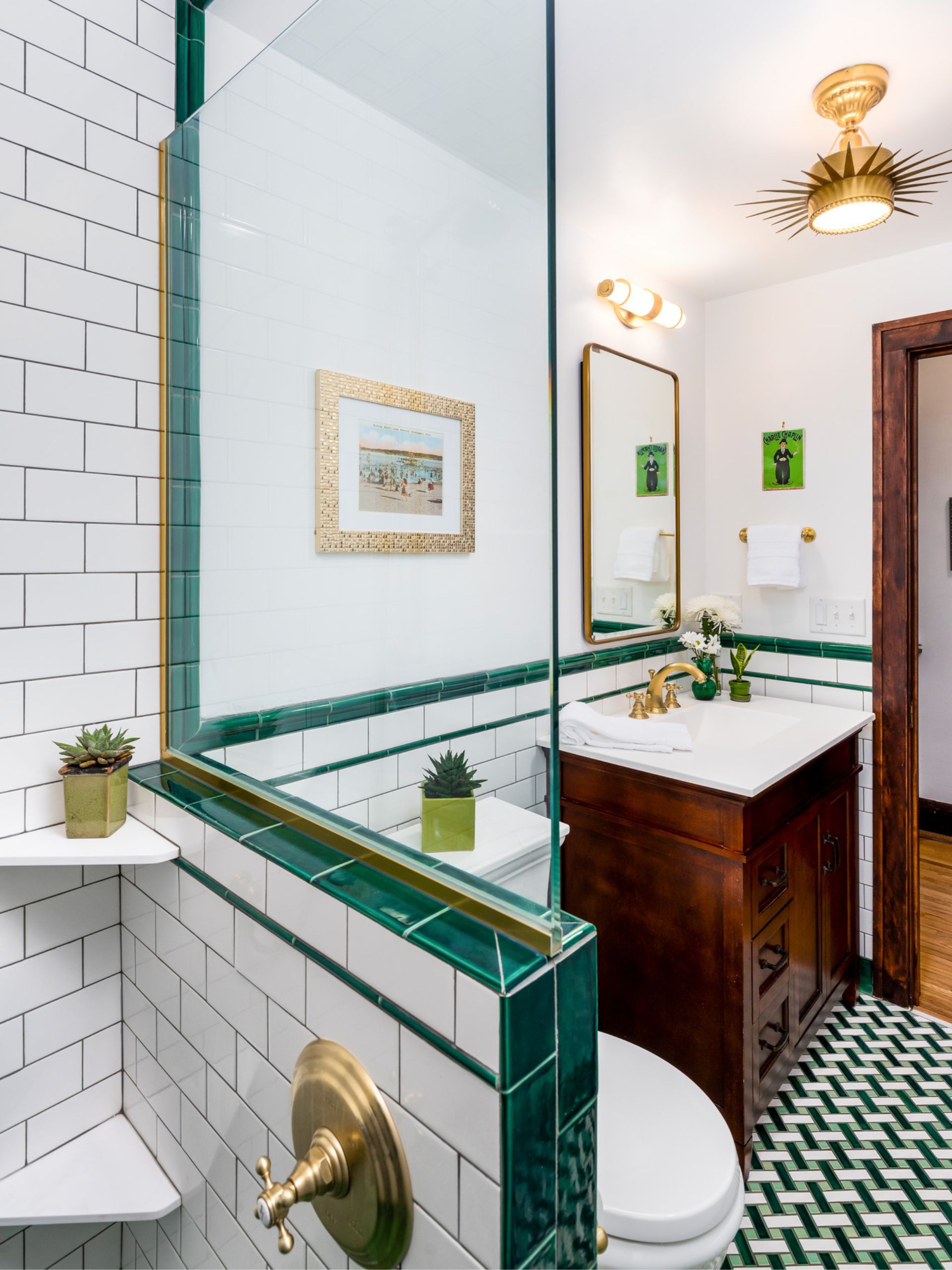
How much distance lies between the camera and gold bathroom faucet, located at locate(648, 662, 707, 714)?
2.23 metres

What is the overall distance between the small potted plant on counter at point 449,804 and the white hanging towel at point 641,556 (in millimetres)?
1610

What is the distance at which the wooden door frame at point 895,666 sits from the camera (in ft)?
7.60

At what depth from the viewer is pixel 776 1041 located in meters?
1.83

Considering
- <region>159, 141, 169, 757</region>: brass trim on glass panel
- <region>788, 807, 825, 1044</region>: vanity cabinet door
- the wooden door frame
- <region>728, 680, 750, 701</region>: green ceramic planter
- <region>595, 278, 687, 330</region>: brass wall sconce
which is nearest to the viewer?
<region>159, 141, 169, 757</region>: brass trim on glass panel

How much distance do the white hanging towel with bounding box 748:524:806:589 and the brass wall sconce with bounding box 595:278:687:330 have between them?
791 millimetres

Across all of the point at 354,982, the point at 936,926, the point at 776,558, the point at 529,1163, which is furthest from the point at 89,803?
the point at 936,926

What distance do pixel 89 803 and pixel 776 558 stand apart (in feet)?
7.39

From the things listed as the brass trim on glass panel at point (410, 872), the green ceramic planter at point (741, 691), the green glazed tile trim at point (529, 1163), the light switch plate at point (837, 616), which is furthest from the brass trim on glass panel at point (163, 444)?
the light switch plate at point (837, 616)

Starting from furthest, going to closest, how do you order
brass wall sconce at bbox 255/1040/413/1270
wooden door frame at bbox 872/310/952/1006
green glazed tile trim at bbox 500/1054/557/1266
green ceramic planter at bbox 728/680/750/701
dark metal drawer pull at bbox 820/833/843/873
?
green ceramic planter at bbox 728/680/750/701, wooden door frame at bbox 872/310/952/1006, dark metal drawer pull at bbox 820/833/843/873, brass wall sconce at bbox 255/1040/413/1270, green glazed tile trim at bbox 500/1054/557/1266

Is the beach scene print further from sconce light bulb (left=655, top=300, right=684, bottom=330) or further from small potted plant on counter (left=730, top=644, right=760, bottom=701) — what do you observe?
small potted plant on counter (left=730, top=644, right=760, bottom=701)

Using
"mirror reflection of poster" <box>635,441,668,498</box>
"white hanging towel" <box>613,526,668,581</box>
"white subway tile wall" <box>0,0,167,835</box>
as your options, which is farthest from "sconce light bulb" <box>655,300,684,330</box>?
"white subway tile wall" <box>0,0,167,835</box>

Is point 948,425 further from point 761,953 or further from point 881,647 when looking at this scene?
point 761,953

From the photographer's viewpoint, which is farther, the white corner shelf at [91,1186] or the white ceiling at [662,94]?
the white corner shelf at [91,1186]

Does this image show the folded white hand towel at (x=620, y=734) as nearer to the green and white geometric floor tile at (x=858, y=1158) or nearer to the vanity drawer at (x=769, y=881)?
the vanity drawer at (x=769, y=881)
